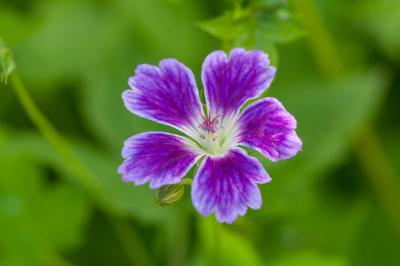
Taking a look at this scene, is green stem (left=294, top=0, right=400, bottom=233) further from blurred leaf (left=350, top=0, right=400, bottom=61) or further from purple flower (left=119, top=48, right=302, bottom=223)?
purple flower (left=119, top=48, right=302, bottom=223)

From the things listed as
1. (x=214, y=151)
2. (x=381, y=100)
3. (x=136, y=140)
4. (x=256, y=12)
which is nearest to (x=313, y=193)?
(x=381, y=100)

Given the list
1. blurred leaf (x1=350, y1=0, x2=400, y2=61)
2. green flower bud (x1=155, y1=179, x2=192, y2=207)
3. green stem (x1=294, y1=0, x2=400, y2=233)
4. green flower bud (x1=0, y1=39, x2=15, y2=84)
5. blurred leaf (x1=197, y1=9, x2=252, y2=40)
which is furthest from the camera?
blurred leaf (x1=350, y1=0, x2=400, y2=61)

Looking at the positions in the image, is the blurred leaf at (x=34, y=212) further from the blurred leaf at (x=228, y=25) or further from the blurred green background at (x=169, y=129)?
the blurred leaf at (x=228, y=25)

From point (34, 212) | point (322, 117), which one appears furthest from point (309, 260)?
point (34, 212)

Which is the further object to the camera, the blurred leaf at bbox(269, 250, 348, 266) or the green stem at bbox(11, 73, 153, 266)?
the green stem at bbox(11, 73, 153, 266)

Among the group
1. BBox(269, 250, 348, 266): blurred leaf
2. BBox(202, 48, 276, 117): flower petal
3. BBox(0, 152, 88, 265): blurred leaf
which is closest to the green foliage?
BBox(202, 48, 276, 117): flower petal

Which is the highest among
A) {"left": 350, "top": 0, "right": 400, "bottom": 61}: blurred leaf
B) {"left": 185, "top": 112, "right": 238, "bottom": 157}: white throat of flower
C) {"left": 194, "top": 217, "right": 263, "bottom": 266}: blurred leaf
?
{"left": 350, "top": 0, "right": 400, "bottom": 61}: blurred leaf

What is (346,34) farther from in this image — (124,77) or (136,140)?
(136,140)
